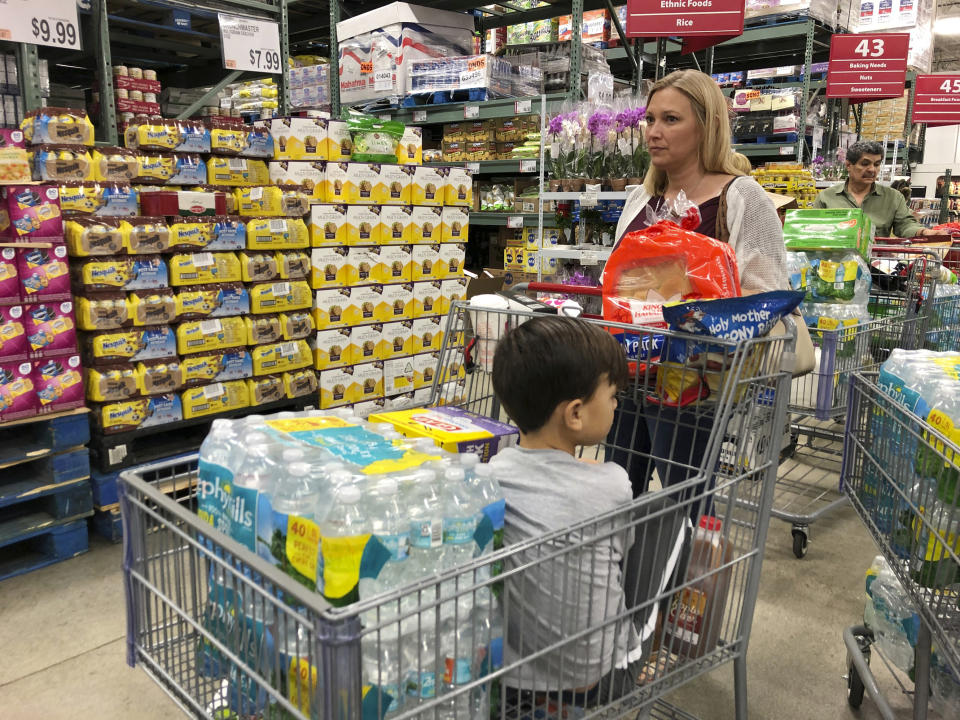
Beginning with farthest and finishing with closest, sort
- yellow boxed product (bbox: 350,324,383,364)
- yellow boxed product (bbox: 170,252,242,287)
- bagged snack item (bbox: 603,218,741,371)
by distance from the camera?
yellow boxed product (bbox: 350,324,383,364) → yellow boxed product (bbox: 170,252,242,287) → bagged snack item (bbox: 603,218,741,371)

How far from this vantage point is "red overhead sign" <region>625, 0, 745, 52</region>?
459cm

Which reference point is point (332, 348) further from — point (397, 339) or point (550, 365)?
point (550, 365)

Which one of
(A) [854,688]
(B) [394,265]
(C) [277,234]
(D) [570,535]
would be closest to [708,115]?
(D) [570,535]

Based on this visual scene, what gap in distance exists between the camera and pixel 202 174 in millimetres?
3639

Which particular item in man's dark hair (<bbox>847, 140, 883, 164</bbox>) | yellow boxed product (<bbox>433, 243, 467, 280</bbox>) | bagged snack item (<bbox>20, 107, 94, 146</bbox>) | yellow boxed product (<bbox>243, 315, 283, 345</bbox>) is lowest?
yellow boxed product (<bbox>243, 315, 283, 345</bbox>)

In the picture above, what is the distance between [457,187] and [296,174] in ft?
3.99

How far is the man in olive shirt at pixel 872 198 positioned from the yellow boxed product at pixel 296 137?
11.0ft

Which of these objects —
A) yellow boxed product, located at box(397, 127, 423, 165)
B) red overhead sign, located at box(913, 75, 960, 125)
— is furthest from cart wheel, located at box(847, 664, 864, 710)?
red overhead sign, located at box(913, 75, 960, 125)

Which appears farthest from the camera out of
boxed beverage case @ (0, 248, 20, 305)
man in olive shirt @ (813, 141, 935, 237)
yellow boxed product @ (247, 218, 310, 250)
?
man in olive shirt @ (813, 141, 935, 237)

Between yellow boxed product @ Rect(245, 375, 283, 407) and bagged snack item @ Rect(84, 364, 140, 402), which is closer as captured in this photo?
bagged snack item @ Rect(84, 364, 140, 402)

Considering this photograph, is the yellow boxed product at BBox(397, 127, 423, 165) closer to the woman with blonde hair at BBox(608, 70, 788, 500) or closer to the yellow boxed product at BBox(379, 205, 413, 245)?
the yellow boxed product at BBox(379, 205, 413, 245)

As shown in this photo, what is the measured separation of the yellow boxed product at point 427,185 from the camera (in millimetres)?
4590

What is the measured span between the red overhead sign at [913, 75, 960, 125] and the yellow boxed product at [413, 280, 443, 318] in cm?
673

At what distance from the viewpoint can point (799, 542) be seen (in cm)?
316
